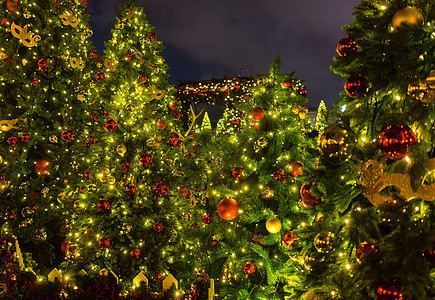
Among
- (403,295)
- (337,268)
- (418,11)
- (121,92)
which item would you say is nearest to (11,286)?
(121,92)

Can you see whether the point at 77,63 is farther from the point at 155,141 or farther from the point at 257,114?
the point at 257,114

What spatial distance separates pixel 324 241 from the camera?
1948 millimetres

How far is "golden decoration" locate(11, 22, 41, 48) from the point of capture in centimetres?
517

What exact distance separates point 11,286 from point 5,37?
4143mm

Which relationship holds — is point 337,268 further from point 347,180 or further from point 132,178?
point 132,178

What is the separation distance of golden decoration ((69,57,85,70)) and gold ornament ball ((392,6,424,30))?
18.0 feet

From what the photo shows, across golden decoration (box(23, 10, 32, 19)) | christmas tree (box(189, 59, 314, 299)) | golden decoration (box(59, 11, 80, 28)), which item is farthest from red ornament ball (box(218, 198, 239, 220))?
golden decoration (box(23, 10, 32, 19))

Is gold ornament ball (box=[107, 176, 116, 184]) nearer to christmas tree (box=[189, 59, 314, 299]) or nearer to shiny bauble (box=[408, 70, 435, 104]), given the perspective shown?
christmas tree (box=[189, 59, 314, 299])

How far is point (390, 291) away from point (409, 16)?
1.34m

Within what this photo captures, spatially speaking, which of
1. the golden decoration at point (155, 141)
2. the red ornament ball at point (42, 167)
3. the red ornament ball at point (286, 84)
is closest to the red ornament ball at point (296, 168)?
the red ornament ball at point (286, 84)

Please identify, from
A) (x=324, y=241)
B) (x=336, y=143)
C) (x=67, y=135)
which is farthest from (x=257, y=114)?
(x=67, y=135)

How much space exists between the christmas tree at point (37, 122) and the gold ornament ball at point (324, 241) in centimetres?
443

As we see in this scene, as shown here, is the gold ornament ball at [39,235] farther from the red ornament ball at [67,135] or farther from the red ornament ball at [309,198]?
the red ornament ball at [309,198]

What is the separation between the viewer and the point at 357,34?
77.9 inches
